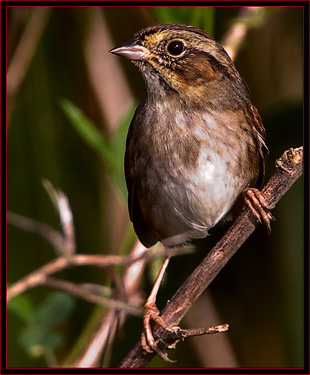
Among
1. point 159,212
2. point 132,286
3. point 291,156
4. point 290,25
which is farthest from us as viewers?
point 290,25

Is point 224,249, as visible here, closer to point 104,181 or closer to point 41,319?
point 41,319

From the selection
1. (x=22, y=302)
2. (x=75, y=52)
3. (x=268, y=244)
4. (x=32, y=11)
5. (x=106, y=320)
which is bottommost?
(x=268, y=244)

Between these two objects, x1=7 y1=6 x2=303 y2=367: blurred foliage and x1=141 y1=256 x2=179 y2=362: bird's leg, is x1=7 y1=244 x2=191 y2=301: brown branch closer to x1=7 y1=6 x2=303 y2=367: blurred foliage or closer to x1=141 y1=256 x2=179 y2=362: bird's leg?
x1=141 y1=256 x2=179 y2=362: bird's leg

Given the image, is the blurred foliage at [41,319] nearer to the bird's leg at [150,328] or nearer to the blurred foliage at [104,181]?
the bird's leg at [150,328]

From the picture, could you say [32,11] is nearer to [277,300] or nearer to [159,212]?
[159,212]

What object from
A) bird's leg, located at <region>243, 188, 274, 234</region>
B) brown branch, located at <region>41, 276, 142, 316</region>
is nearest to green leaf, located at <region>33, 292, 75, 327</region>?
brown branch, located at <region>41, 276, 142, 316</region>

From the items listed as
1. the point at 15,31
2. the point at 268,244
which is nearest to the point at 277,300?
the point at 268,244
